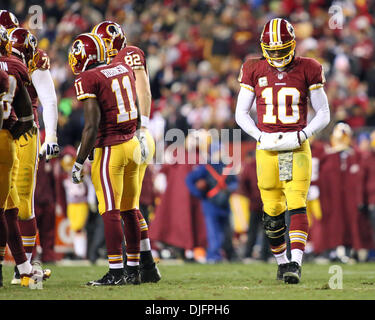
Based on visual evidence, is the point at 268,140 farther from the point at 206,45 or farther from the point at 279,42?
the point at 206,45

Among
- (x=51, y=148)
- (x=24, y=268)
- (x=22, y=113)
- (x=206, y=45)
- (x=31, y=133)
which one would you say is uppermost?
(x=206, y=45)

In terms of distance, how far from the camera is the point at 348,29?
17.8 meters

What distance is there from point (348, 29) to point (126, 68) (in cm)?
1139

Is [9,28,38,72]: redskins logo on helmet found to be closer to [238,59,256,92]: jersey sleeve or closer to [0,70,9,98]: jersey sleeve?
[0,70,9,98]: jersey sleeve

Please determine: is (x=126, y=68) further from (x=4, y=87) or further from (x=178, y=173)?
(x=178, y=173)

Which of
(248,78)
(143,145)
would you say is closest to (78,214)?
(143,145)

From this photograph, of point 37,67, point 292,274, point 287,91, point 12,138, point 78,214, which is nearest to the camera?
point 12,138

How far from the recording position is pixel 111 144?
273 inches

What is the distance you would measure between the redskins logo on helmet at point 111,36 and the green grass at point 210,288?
214cm

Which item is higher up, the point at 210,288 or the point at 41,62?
the point at 41,62

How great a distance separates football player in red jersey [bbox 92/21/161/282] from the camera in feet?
24.6

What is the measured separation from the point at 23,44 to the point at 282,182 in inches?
98.7

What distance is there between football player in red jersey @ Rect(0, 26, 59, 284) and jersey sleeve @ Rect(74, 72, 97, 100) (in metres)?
0.71

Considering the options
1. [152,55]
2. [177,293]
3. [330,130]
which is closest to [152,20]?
[152,55]
